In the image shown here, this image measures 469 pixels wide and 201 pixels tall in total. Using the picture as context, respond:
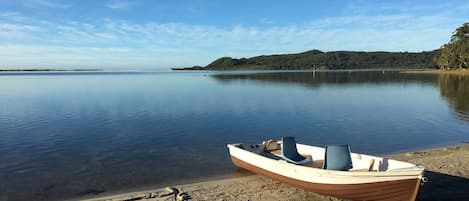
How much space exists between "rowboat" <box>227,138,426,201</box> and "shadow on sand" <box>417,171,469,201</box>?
5.08 feet

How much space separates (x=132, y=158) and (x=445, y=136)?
58.6ft

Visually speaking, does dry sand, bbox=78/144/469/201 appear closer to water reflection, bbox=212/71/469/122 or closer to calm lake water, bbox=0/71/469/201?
calm lake water, bbox=0/71/469/201

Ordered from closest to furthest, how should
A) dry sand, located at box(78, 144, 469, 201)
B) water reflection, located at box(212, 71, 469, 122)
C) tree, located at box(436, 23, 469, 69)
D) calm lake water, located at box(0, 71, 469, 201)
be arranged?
dry sand, located at box(78, 144, 469, 201)
calm lake water, located at box(0, 71, 469, 201)
water reflection, located at box(212, 71, 469, 122)
tree, located at box(436, 23, 469, 69)

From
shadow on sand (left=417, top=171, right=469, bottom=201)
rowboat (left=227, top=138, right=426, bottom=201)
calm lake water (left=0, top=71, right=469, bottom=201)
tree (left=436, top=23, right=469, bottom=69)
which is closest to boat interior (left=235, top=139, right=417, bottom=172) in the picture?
rowboat (left=227, top=138, right=426, bottom=201)

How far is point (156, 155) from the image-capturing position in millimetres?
16266

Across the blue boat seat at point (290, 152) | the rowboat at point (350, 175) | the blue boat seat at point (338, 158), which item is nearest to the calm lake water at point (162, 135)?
the blue boat seat at point (290, 152)

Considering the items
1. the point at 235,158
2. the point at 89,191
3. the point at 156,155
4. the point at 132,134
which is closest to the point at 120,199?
the point at 89,191

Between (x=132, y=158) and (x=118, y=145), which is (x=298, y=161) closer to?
(x=132, y=158)

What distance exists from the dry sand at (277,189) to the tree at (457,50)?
119 meters

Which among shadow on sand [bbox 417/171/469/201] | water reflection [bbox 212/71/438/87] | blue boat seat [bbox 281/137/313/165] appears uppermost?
blue boat seat [bbox 281/137/313/165]

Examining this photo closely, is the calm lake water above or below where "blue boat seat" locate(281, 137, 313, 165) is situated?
below

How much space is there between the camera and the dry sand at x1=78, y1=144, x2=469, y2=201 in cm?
1038

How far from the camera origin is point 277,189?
1127 cm

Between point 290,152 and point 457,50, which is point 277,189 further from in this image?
point 457,50
